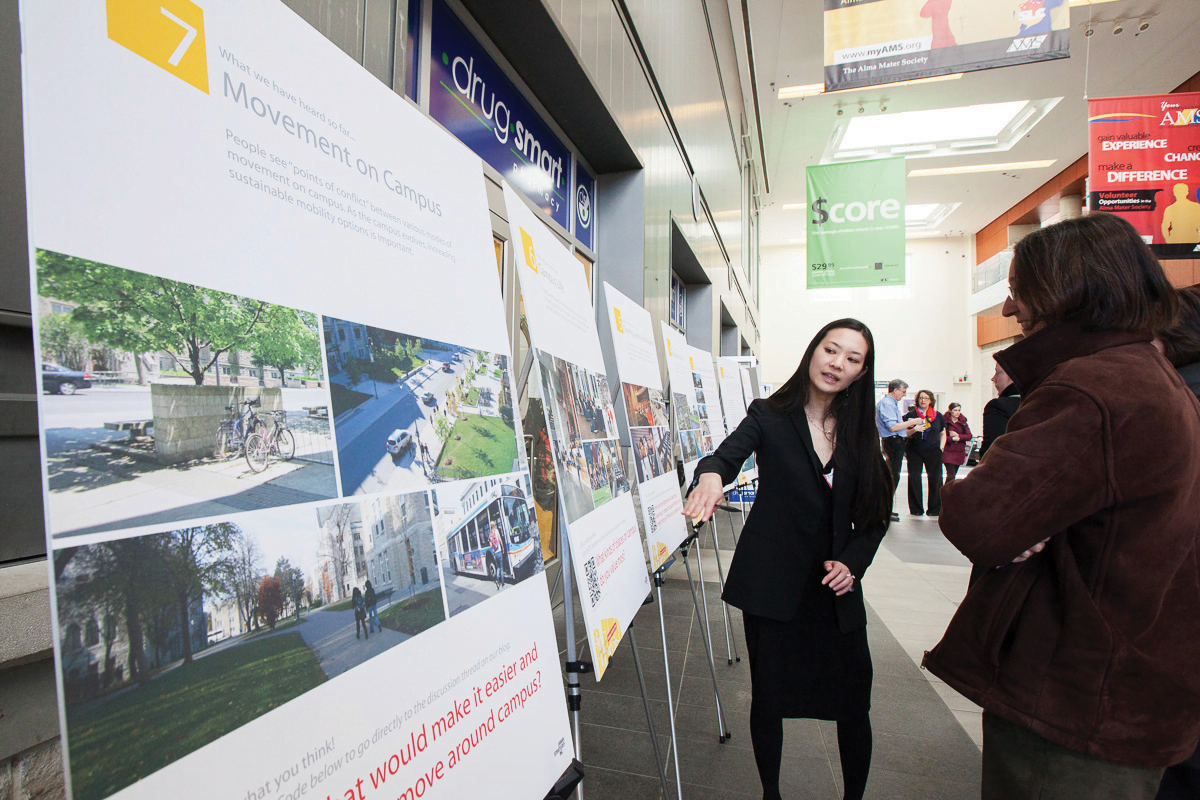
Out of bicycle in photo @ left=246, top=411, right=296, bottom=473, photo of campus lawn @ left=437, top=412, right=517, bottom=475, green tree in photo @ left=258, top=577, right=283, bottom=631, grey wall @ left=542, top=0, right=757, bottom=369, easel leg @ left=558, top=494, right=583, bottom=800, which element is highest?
grey wall @ left=542, top=0, right=757, bottom=369

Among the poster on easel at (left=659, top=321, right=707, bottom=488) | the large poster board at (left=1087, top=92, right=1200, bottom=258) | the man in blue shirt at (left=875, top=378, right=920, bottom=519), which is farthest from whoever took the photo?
the man in blue shirt at (left=875, top=378, right=920, bottom=519)

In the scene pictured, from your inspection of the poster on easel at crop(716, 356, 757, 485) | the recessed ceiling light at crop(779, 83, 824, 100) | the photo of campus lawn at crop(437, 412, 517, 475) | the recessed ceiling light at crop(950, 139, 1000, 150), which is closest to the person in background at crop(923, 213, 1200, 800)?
the photo of campus lawn at crop(437, 412, 517, 475)

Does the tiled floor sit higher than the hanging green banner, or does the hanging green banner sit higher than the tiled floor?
the hanging green banner

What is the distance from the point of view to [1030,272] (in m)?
1.08

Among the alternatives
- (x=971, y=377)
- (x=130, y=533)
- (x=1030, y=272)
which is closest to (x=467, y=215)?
(x=130, y=533)

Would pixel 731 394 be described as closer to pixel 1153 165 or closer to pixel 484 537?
pixel 484 537

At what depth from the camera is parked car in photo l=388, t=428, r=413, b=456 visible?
2.50 feet

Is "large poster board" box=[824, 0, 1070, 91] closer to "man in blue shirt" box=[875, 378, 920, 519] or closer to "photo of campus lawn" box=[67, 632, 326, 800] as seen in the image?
"man in blue shirt" box=[875, 378, 920, 519]

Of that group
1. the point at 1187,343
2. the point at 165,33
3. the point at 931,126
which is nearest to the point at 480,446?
the point at 165,33

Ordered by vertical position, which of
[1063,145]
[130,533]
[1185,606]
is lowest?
[1185,606]

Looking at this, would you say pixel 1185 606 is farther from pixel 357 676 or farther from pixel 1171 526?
pixel 357 676

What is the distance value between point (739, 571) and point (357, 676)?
1235 millimetres

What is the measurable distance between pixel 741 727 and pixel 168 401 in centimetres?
243

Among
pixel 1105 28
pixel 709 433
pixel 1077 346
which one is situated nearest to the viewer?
pixel 1077 346
